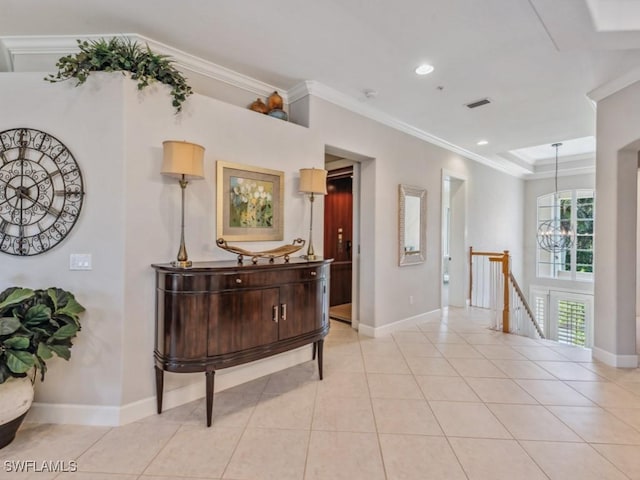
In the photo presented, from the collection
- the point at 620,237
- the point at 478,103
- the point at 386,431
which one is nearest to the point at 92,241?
Answer: the point at 386,431

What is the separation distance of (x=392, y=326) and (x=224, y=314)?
288 cm

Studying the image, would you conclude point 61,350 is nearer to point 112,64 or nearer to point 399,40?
point 112,64

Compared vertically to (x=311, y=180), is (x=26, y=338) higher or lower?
lower

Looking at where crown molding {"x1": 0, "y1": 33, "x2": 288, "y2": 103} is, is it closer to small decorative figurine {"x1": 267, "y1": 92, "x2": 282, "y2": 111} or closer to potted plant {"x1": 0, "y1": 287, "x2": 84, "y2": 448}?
small decorative figurine {"x1": 267, "y1": 92, "x2": 282, "y2": 111}

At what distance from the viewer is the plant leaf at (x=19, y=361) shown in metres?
1.86

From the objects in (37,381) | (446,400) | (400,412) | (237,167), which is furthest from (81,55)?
(446,400)

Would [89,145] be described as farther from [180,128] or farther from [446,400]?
[446,400]

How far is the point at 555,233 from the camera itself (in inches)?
304

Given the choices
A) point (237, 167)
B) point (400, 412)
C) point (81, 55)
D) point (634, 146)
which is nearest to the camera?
point (81, 55)

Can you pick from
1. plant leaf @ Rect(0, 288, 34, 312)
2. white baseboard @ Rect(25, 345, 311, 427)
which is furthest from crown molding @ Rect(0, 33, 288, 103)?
white baseboard @ Rect(25, 345, 311, 427)

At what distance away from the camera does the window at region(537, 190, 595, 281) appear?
7.56 meters

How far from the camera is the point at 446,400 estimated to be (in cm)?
263

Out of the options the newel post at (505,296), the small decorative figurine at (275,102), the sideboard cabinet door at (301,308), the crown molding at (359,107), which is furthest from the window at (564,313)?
the small decorative figurine at (275,102)

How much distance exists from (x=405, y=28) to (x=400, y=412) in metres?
3.05
